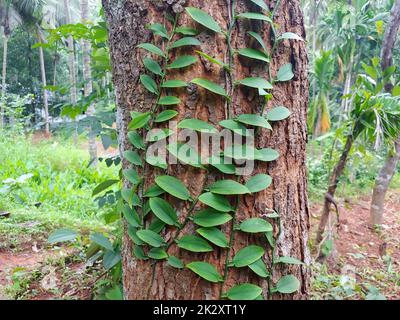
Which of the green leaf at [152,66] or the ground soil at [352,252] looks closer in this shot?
the green leaf at [152,66]

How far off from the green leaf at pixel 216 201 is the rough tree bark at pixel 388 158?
2211mm

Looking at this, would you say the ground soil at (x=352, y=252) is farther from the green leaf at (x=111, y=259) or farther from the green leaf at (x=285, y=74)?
the green leaf at (x=285, y=74)

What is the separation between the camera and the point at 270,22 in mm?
710

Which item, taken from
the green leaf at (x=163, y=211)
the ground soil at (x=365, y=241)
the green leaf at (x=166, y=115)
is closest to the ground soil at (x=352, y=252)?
the ground soil at (x=365, y=241)

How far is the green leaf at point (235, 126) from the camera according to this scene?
0.68 m

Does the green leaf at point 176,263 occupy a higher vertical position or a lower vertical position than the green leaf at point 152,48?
lower

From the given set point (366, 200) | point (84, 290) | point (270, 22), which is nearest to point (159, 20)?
point (270, 22)

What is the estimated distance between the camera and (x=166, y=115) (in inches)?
27.6

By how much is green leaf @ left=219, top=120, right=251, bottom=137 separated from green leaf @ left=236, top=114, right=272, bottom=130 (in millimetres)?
11

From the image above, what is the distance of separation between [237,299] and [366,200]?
4628mm

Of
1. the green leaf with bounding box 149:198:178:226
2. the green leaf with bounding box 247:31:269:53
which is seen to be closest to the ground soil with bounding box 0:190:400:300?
the green leaf with bounding box 149:198:178:226

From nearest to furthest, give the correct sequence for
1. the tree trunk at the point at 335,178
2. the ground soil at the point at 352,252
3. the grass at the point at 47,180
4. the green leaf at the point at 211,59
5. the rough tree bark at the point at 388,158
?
the green leaf at the point at 211,59 → the ground soil at the point at 352,252 → the tree trunk at the point at 335,178 → the rough tree bark at the point at 388,158 → the grass at the point at 47,180

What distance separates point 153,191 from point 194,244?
142mm

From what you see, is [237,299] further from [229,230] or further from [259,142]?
[259,142]
